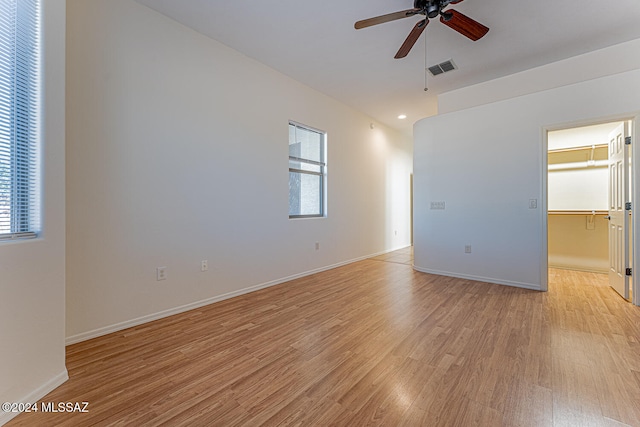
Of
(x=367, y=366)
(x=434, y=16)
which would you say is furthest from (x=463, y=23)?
(x=367, y=366)

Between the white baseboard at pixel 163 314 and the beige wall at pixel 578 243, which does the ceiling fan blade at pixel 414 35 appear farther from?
the beige wall at pixel 578 243

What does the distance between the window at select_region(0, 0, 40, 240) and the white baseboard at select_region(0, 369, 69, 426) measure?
86 cm

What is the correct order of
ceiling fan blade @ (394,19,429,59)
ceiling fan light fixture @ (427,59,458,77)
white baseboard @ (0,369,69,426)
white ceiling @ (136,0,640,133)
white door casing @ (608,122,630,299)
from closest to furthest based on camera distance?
white baseboard @ (0,369,69,426) < ceiling fan blade @ (394,19,429,59) < white ceiling @ (136,0,640,133) < white door casing @ (608,122,630,299) < ceiling fan light fixture @ (427,59,458,77)

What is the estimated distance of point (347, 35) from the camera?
290cm

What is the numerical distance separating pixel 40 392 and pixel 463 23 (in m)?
3.89

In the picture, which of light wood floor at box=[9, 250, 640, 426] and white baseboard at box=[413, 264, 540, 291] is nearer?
light wood floor at box=[9, 250, 640, 426]

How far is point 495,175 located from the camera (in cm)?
372

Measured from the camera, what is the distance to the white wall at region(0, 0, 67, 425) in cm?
134

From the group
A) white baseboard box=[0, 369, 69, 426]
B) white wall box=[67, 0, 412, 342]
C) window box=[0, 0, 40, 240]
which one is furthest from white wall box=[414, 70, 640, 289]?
window box=[0, 0, 40, 240]

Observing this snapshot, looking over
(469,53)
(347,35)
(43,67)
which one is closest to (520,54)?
(469,53)

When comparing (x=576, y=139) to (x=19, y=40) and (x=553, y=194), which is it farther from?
(x=19, y=40)

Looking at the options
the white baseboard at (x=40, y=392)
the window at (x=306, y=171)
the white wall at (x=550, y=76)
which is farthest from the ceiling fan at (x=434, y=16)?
the white baseboard at (x=40, y=392)

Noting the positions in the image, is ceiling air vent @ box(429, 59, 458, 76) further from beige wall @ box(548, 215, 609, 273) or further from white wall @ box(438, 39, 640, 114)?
beige wall @ box(548, 215, 609, 273)

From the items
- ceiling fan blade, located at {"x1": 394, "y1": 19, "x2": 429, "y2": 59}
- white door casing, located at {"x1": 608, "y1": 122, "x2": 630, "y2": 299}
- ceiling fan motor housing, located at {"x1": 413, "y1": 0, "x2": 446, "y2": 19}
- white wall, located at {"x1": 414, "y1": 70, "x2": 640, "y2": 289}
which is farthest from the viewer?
white wall, located at {"x1": 414, "y1": 70, "x2": 640, "y2": 289}
